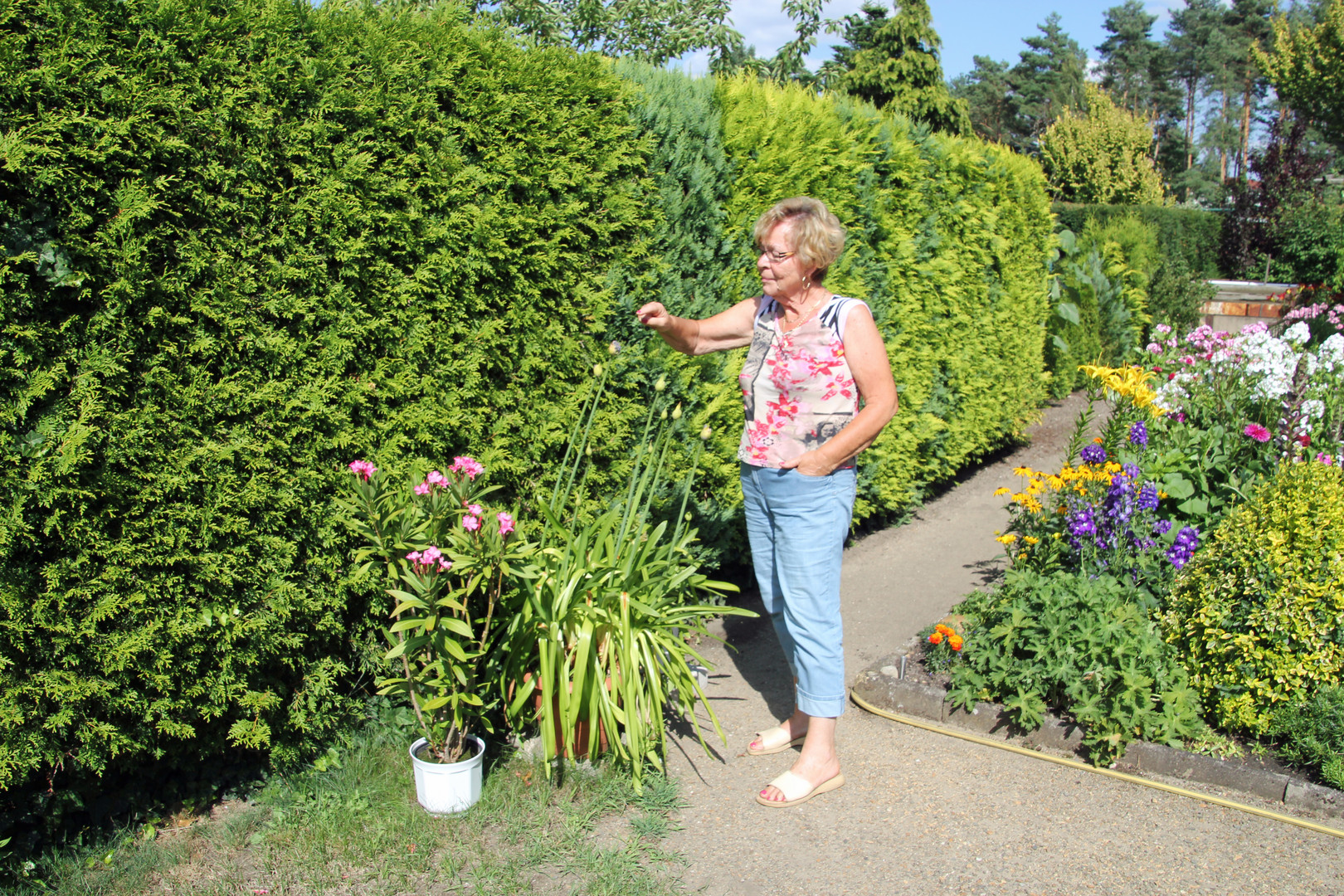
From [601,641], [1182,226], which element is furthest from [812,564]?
[1182,226]

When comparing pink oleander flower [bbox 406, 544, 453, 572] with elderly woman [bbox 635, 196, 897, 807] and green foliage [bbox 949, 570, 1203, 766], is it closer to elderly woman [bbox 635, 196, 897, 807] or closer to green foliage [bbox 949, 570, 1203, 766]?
elderly woman [bbox 635, 196, 897, 807]

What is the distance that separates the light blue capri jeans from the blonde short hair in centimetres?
71

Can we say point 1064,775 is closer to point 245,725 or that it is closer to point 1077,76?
point 245,725

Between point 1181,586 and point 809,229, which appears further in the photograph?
point 1181,586

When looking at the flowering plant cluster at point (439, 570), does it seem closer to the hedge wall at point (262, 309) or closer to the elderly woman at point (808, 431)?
the hedge wall at point (262, 309)

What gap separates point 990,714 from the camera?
11.3ft

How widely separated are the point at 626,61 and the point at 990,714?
315 cm

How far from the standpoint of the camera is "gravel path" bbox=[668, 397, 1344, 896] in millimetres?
2598

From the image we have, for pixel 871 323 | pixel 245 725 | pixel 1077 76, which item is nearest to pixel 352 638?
pixel 245 725

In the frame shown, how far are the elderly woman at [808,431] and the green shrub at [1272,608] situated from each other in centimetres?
146

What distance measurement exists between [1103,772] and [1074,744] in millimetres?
148

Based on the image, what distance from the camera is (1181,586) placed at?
3.56 meters

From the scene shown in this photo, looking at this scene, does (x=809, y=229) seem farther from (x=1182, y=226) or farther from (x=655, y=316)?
(x=1182, y=226)

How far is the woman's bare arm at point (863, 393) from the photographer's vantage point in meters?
2.74
